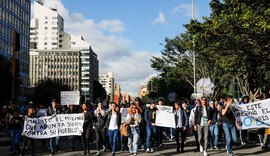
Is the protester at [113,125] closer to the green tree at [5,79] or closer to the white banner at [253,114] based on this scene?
the white banner at [253,114]

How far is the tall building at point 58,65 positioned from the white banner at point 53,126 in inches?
5753

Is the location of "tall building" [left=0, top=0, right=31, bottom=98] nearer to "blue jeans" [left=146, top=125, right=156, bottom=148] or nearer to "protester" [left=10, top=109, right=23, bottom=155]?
"protester" [left=10, top=109, right=23, bottom=155]

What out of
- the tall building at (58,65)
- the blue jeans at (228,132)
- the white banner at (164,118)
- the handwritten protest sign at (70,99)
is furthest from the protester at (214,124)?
the tall building at (58,65)

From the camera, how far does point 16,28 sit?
3676 inches

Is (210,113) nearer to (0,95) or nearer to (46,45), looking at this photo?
(0,95)

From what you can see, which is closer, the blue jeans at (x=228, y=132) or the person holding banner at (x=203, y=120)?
the blue jeans at (x=228, y=132)

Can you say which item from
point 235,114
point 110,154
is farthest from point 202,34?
point 110,154

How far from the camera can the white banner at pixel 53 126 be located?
1412 cm

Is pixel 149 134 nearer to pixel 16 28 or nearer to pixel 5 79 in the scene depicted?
pixel 5 79

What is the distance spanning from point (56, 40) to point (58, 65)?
553 inches

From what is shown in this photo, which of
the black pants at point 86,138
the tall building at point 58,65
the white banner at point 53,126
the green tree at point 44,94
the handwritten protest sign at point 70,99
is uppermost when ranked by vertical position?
the tall building at point 58,65

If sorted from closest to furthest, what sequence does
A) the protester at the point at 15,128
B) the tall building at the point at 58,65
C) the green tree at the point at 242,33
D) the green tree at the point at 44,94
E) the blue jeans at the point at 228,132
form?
the blue jeans at the point at 228,132 → the protester at the point at 15,128 → the green tree at the point at 242,33 → the green tree at the point at 44,94 → the tall building at the point at 58,65

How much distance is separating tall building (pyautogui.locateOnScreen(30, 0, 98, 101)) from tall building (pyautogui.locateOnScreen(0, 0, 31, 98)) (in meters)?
60.2

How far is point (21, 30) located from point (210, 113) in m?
89.8
